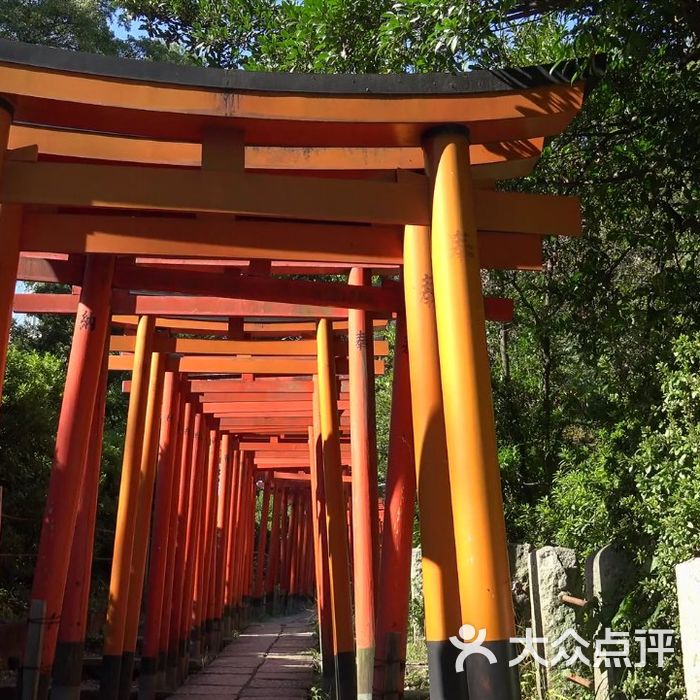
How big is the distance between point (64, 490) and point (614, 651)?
4053 mm

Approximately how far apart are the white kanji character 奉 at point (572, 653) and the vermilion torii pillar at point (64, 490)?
3.68m

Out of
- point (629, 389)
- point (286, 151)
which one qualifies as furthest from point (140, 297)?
point (629, 389)

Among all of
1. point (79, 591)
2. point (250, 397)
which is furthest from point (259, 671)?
point (79, 591)

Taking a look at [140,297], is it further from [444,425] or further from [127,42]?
[127,42]

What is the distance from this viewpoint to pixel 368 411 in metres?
8.12

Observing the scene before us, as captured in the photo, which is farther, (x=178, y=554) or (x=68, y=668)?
(x=178, y=554)

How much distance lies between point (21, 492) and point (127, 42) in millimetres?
12116

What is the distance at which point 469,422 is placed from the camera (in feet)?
13.4

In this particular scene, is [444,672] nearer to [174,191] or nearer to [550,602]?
[550,602]

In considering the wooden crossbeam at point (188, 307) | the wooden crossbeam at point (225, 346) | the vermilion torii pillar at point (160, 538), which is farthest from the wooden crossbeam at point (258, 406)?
→ the wooden crossbeam at point (188, 307)

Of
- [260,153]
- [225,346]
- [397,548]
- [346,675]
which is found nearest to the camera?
[260,153]

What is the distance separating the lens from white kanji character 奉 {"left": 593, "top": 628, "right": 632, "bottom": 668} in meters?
5.82

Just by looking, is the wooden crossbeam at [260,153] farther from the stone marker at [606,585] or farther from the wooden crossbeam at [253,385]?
the wooden crossbeam at [253,385]

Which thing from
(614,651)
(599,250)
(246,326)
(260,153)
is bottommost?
(614,651)
